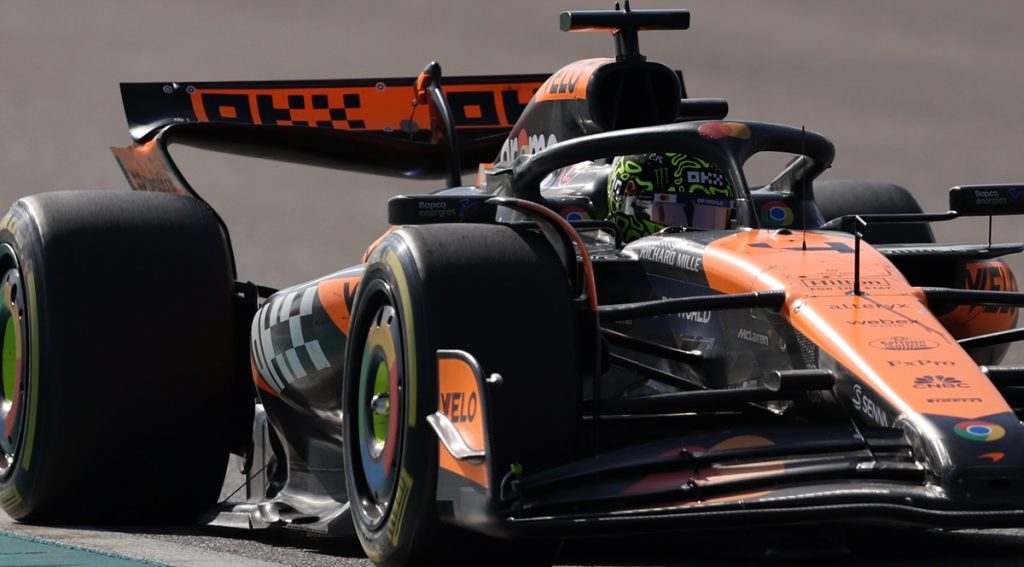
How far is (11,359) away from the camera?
7102 mm

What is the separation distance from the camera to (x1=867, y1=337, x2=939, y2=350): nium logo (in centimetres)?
469

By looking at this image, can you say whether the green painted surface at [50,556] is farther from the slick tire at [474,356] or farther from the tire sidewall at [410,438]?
the slick tire at [474,356]

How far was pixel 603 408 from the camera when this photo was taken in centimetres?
476

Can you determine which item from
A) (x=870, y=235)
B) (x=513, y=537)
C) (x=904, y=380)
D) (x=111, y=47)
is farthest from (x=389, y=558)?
(x=111, y=47)

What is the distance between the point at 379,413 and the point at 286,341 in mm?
1288

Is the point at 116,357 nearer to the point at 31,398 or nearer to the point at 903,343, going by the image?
the point at 31,398

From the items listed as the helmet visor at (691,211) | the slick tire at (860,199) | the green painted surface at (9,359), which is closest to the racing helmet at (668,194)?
the helmet visor at (691,211)

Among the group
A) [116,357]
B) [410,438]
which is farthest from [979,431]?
[116,357]

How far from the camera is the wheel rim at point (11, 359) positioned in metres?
6.87

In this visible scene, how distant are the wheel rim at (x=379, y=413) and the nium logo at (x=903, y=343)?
1.28 meters

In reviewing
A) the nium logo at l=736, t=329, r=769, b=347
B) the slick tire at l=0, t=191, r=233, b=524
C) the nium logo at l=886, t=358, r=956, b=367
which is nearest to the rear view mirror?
the nium logo at l=736, t=329, r=769, b=347

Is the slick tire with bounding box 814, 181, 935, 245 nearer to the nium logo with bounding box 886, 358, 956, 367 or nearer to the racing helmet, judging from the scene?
the racing helmet

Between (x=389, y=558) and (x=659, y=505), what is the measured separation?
0.87 meters

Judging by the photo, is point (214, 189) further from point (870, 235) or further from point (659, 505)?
point (659, 505)
